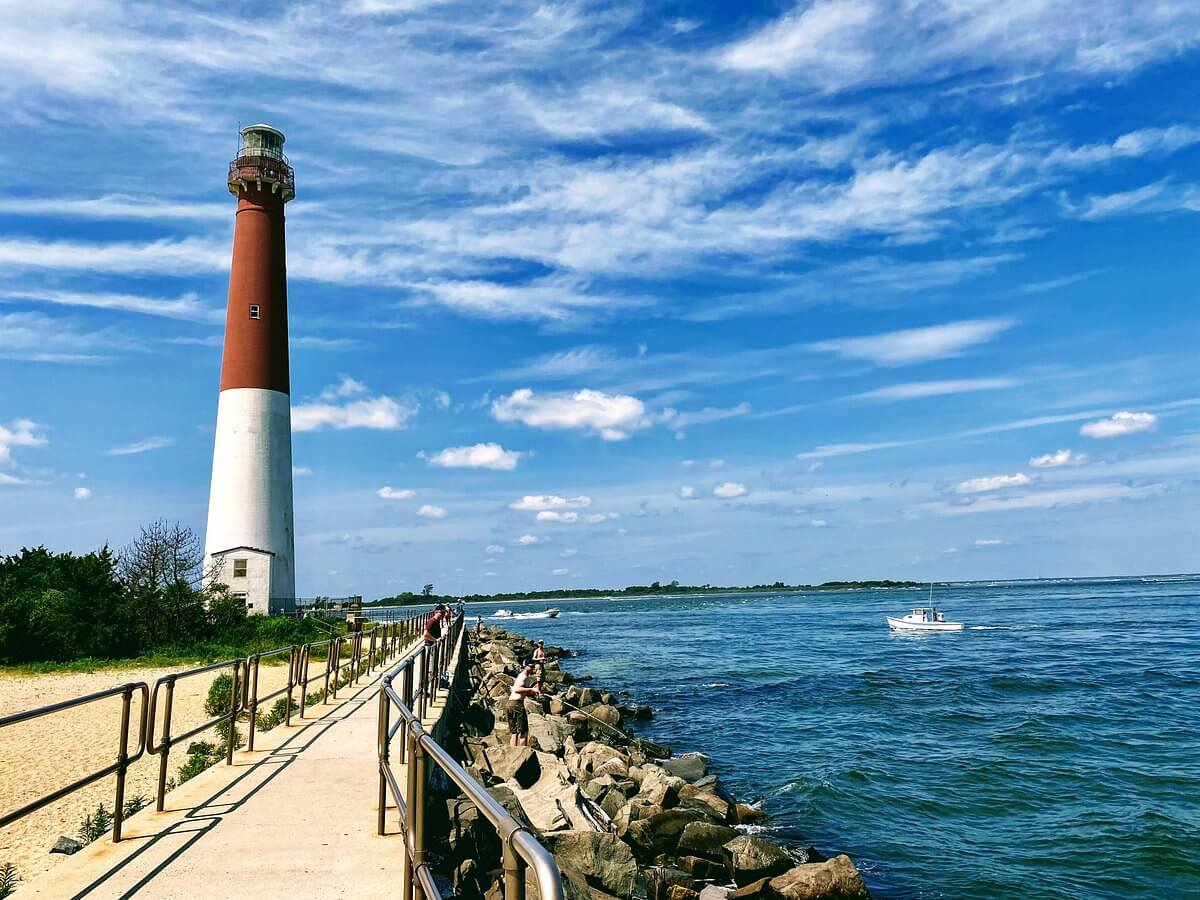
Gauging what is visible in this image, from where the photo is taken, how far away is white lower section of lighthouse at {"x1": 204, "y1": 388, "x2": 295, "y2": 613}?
2834 cm

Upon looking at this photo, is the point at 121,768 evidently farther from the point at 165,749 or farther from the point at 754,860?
the point at 754,860

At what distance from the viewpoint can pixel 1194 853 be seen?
1150cm

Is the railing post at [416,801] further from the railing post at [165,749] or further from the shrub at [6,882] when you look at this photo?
the shrub at [6,882]

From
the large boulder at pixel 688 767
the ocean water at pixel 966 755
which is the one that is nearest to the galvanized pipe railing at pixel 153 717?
the large boulder at pixel 688 767

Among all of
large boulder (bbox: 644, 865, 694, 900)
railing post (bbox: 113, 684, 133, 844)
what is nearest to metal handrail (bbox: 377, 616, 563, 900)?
railing post (bbox: 113, 684, 133, 844)

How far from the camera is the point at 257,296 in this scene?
28812 mm

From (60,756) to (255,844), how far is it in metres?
8.40

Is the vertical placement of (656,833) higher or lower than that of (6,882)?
lower

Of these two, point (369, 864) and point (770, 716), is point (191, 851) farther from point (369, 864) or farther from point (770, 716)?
point (770, 716)

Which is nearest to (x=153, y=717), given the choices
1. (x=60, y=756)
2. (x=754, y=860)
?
(x=754, y=860)

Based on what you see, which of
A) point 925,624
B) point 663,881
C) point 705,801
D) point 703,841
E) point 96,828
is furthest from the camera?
point 925,624

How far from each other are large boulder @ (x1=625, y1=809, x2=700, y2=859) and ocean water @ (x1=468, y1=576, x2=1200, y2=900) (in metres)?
2.43

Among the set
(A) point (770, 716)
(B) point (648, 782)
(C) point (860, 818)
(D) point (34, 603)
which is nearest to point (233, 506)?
(D) point (34, 603)

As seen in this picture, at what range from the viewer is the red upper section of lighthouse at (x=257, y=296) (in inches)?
1129
